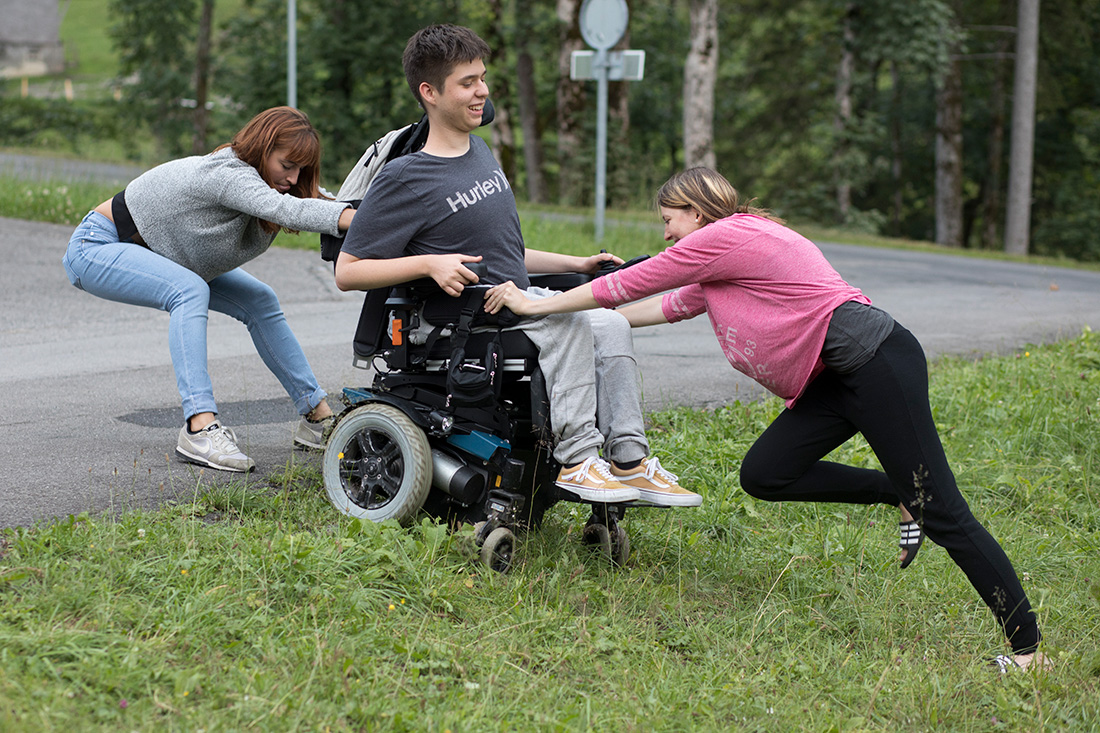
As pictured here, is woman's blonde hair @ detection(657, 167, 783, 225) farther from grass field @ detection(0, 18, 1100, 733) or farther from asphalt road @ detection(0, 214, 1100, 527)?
asphalt road @ detection(0, 214, 1100, 527)

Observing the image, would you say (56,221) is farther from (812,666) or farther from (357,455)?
(812,666)

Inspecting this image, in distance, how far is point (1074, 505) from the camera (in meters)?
5.55

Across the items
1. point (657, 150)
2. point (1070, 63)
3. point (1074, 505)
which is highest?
point (1070, 63)

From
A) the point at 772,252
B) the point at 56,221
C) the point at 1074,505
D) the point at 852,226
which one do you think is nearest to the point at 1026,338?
the point at 1074,505

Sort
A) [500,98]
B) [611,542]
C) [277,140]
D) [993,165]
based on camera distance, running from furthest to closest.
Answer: [993,165] < [500,98] < [277,140] < [611,542]

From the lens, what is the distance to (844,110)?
25.7 meters

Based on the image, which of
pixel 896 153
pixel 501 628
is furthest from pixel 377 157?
pixel 896 153

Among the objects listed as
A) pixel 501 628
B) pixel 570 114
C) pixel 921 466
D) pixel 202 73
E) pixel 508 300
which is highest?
pixel 202 73

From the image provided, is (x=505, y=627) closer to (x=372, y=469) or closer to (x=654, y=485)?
(x=654, y=485)

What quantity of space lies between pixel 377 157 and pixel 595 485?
1499mm

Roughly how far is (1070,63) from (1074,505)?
87.3 ft

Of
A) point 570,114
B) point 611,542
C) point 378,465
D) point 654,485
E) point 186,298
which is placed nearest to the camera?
point 654,485

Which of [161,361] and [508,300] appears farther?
[161,361]

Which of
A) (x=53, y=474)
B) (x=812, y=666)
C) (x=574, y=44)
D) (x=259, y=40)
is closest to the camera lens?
(x=812, y=666)
